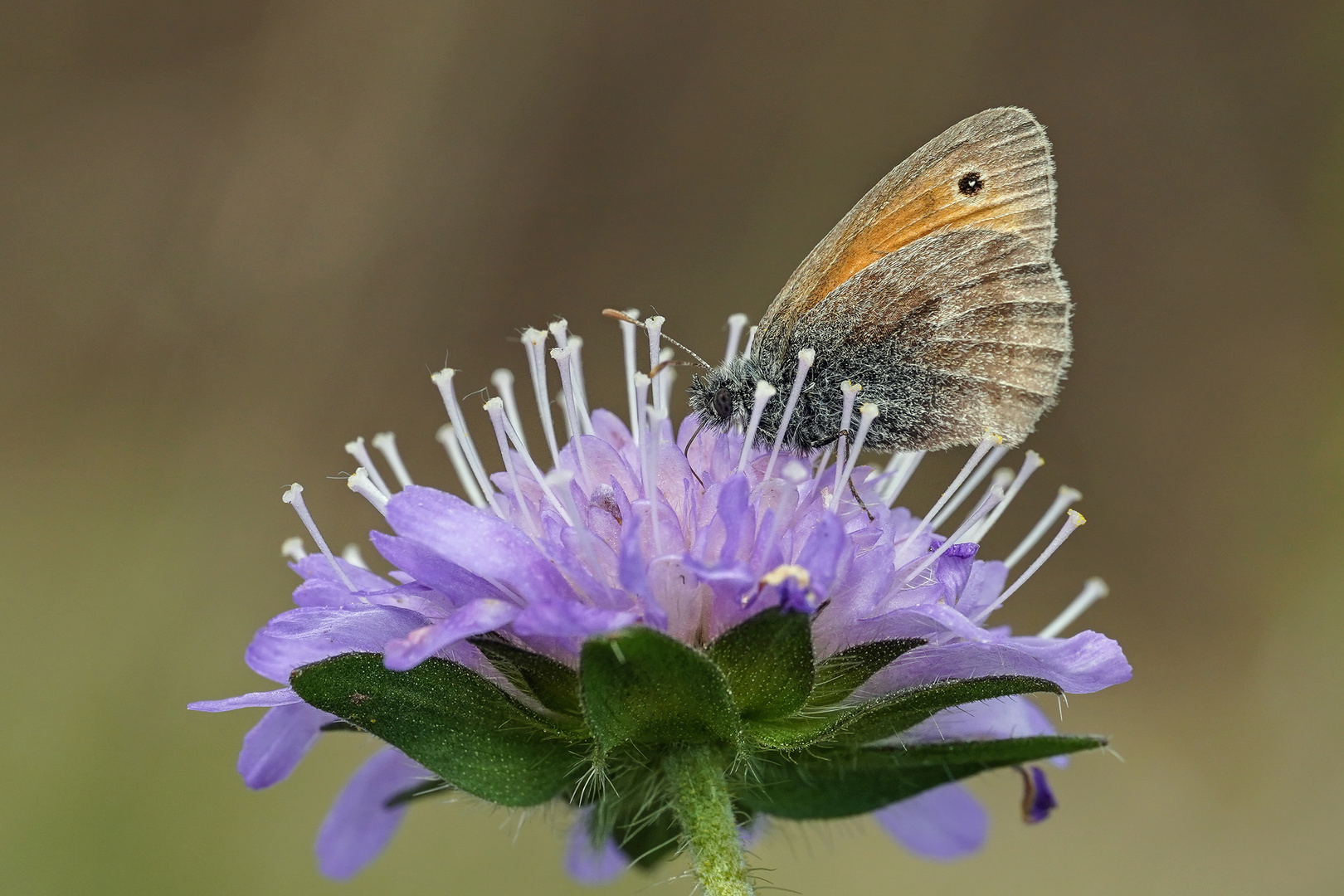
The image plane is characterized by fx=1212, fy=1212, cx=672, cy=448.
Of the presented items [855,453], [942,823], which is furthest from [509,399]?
[942,823]

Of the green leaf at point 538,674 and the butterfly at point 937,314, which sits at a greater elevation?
the butterfly at point 937,314

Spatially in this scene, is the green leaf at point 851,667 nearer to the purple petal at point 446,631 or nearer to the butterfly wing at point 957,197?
the purple petal at point 446,631

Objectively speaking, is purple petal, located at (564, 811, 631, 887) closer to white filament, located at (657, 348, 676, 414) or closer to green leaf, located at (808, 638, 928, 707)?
green leaf, located at (808, 638, 928, 707)

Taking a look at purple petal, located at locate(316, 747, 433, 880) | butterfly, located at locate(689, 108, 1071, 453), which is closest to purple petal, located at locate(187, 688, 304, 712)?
purple petal, located at locate(316, 747, 433, 880)

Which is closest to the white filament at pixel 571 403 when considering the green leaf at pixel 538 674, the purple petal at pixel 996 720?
the green leaf at pixel 538 674

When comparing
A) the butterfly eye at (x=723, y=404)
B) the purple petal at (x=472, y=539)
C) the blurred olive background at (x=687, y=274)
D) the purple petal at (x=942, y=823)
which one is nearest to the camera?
the purple petal at (x=472, y=539)

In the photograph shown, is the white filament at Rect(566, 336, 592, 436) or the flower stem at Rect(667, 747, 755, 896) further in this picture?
the white filament at Rect(566, 336, 592, 436)
